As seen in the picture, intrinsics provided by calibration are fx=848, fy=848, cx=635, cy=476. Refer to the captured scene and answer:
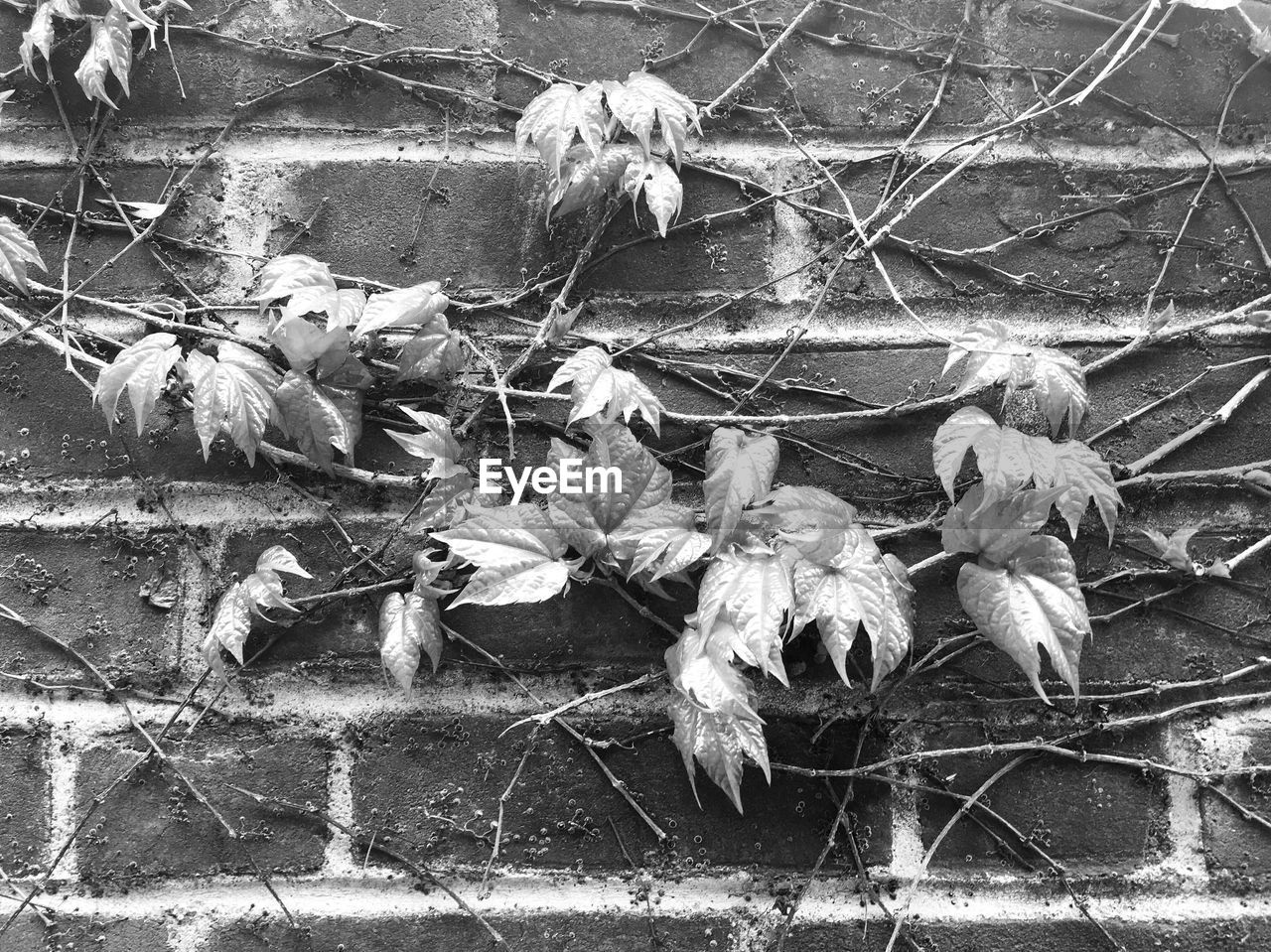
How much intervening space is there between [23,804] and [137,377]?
1.34 ft

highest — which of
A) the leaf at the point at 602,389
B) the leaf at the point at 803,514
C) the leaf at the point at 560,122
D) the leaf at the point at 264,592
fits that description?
the leaf at the point at 560,122

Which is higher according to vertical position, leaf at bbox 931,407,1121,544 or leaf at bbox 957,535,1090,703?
leaf at bbox 931,407,1121,544

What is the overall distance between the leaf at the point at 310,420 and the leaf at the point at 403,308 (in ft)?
0.24

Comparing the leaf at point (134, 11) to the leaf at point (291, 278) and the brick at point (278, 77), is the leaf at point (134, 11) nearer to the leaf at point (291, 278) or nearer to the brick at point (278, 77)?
the brick at point (278, 77)

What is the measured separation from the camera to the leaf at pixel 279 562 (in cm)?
78

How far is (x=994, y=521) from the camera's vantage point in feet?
2.57

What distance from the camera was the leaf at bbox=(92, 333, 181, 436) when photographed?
763 mm

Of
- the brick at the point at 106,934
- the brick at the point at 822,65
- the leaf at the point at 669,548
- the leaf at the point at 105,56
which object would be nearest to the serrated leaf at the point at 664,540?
the leaf at the point at 669,548

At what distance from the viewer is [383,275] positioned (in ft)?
2.82

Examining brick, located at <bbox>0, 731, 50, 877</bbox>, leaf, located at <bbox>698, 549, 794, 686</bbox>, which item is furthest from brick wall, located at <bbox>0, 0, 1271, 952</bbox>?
leaf, located at <bbox>698, 549, 794, 686</bbox>

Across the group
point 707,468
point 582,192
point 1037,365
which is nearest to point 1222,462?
point 1037,365

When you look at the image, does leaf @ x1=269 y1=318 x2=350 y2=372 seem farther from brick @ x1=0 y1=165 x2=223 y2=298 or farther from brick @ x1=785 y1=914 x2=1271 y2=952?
brick @ x1=785 y1=914 x2=1271 y2=952

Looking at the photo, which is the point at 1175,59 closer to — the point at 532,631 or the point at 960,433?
the point at 960,433

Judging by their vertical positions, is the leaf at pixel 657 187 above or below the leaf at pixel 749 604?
above
